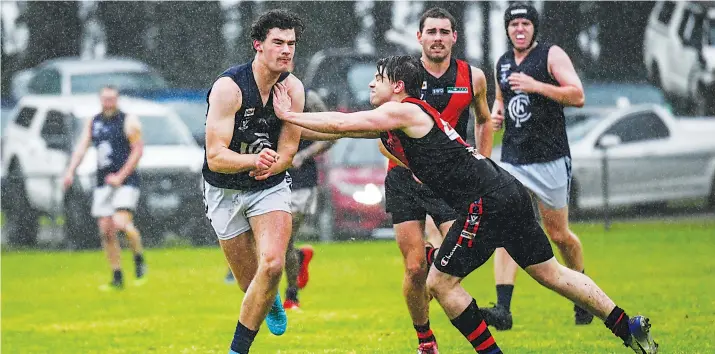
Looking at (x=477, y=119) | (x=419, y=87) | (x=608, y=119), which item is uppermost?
(x=419, y=87)

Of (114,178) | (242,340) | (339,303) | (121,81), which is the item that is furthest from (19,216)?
(242,340)

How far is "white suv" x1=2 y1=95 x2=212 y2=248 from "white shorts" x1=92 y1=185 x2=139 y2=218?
13.3ft

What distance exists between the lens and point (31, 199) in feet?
60.0

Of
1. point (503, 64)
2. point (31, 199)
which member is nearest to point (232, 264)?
point (503, 64)

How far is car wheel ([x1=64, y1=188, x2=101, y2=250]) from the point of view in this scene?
18047 mm

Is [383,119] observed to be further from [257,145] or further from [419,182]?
[419,182]

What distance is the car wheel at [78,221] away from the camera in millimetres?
18047

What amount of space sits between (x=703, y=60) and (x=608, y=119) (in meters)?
1.81

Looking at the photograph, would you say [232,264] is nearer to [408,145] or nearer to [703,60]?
[408,145]

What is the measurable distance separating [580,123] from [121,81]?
6.74 metres

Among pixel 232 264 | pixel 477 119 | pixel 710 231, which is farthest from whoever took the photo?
pixel 710 231

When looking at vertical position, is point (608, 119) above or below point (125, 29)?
below

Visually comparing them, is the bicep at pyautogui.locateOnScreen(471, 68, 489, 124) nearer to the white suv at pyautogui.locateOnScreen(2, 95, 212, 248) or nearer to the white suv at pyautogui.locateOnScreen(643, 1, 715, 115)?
the white suv at pyautogui.locateOnScreen(2, 95, 212, 248)

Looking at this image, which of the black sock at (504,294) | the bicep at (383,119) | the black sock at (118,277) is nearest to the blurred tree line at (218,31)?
the black sock at (118,277)
